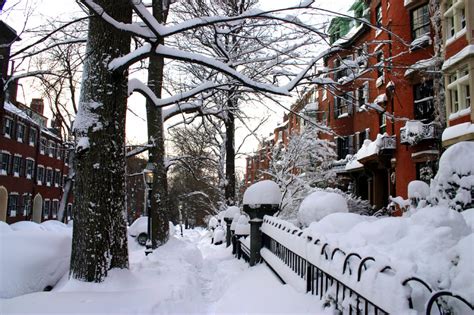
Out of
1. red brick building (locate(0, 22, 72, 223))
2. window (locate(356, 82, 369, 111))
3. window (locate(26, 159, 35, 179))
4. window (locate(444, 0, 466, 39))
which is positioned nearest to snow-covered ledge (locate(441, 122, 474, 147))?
window (locate(356, 82, 369, 111))

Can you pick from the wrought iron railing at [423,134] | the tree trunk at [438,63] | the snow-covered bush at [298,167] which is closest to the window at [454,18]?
the tree trunk at [438,63]

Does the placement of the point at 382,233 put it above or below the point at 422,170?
below

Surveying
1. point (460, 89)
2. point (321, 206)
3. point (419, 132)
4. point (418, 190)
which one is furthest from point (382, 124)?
point (321, 206)

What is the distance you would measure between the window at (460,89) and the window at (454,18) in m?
1.64

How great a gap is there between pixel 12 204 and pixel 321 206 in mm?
35931

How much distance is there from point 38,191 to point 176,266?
38.3 m

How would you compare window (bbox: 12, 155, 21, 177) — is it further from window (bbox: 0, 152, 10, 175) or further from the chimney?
the chimney

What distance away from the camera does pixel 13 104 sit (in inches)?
1407

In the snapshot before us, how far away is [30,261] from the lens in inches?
256

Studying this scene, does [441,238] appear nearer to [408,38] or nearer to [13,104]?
[408,38]

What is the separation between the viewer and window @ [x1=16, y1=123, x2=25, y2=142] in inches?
1463

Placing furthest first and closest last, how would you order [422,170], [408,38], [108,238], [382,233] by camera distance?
[408,38], [422,170], [108,238], [382,233]

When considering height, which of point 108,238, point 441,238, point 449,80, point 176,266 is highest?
point 449,80

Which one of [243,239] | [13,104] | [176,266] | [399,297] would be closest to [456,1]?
[243,239]
